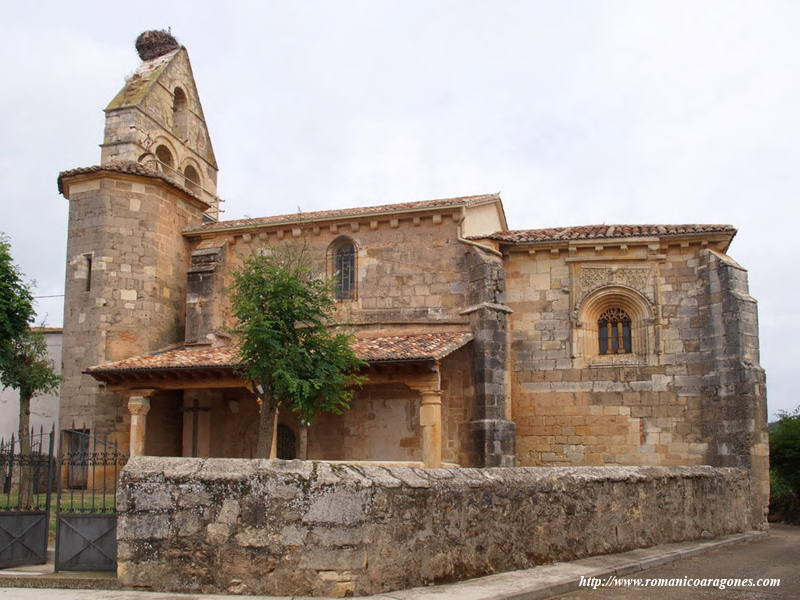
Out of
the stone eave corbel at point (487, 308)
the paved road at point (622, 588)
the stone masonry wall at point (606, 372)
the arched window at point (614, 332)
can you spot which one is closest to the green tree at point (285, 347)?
the stone eave corbel at point (487, 308)

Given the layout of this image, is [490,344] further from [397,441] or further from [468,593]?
[468,593]

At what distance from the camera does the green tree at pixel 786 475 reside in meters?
19.7

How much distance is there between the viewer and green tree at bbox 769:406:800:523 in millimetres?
19656

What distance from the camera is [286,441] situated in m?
18.5

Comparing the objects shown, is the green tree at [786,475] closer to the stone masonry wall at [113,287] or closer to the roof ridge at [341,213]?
the roof ridge at [341,213]

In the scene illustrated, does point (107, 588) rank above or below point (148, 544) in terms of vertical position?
below

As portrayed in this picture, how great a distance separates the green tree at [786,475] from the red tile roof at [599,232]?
651cm

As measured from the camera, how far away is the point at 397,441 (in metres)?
17.4

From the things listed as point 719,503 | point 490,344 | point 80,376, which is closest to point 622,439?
point 490,344

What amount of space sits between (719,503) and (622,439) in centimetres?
487

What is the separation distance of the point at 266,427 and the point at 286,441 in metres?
3.72

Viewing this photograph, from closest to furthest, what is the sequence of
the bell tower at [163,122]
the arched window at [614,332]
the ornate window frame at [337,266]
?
the arched window at [614,332], the ornate window frame at [337,266], the bell tower at [163,122]

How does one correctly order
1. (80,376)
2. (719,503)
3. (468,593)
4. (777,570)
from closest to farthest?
(468,593), (777,570), (719,503), (80,376)

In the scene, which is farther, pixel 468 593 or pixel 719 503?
pixel 719 503
